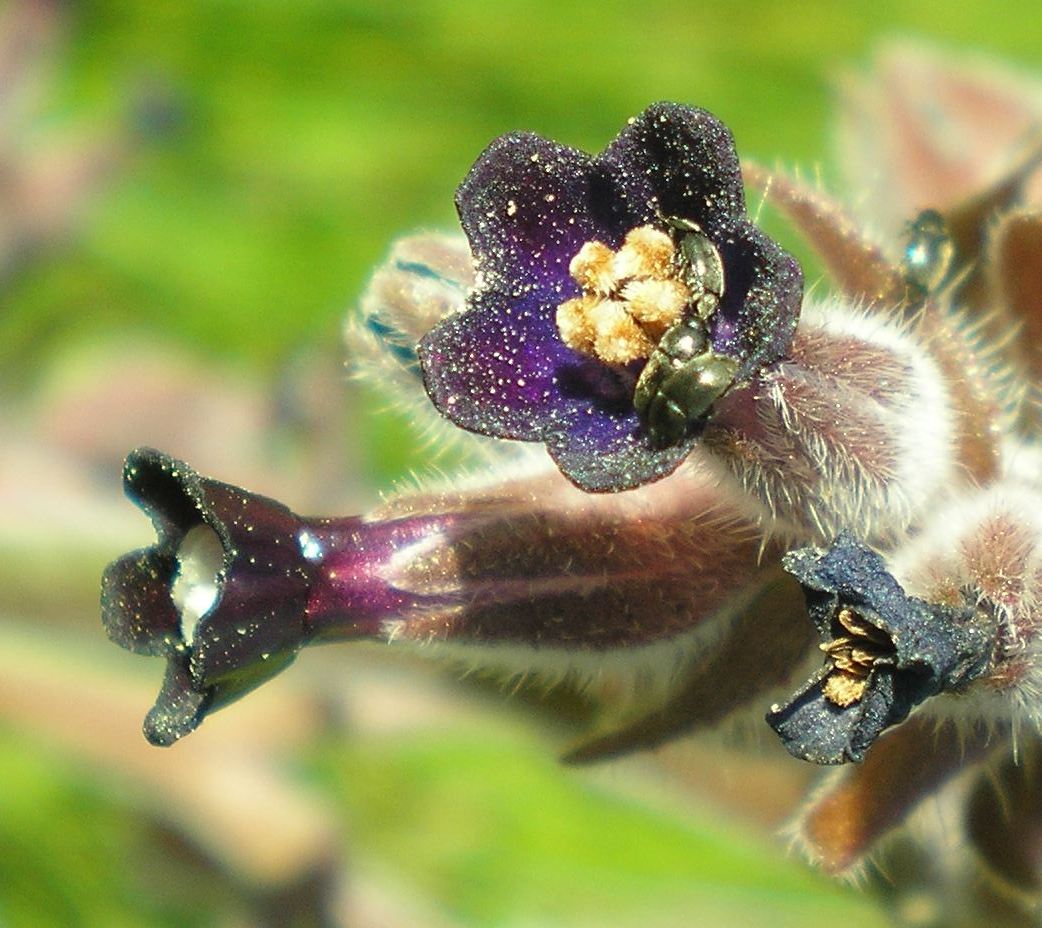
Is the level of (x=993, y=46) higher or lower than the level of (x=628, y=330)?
higher

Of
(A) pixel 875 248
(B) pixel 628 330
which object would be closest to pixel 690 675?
(B) pixel 628 330

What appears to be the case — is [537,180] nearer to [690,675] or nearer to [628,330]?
[628,330]

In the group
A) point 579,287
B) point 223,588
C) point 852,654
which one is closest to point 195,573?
point 223,588

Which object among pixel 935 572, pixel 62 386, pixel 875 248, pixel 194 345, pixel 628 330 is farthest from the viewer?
pixel 194 345

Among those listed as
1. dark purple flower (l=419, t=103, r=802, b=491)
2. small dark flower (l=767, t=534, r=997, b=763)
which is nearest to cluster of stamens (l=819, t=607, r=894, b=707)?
small dark flower (l=767, t=534, r=997, b=763)

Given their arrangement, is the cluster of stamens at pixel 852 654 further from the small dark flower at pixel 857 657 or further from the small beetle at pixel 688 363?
the small beetle at pixel 688 363
